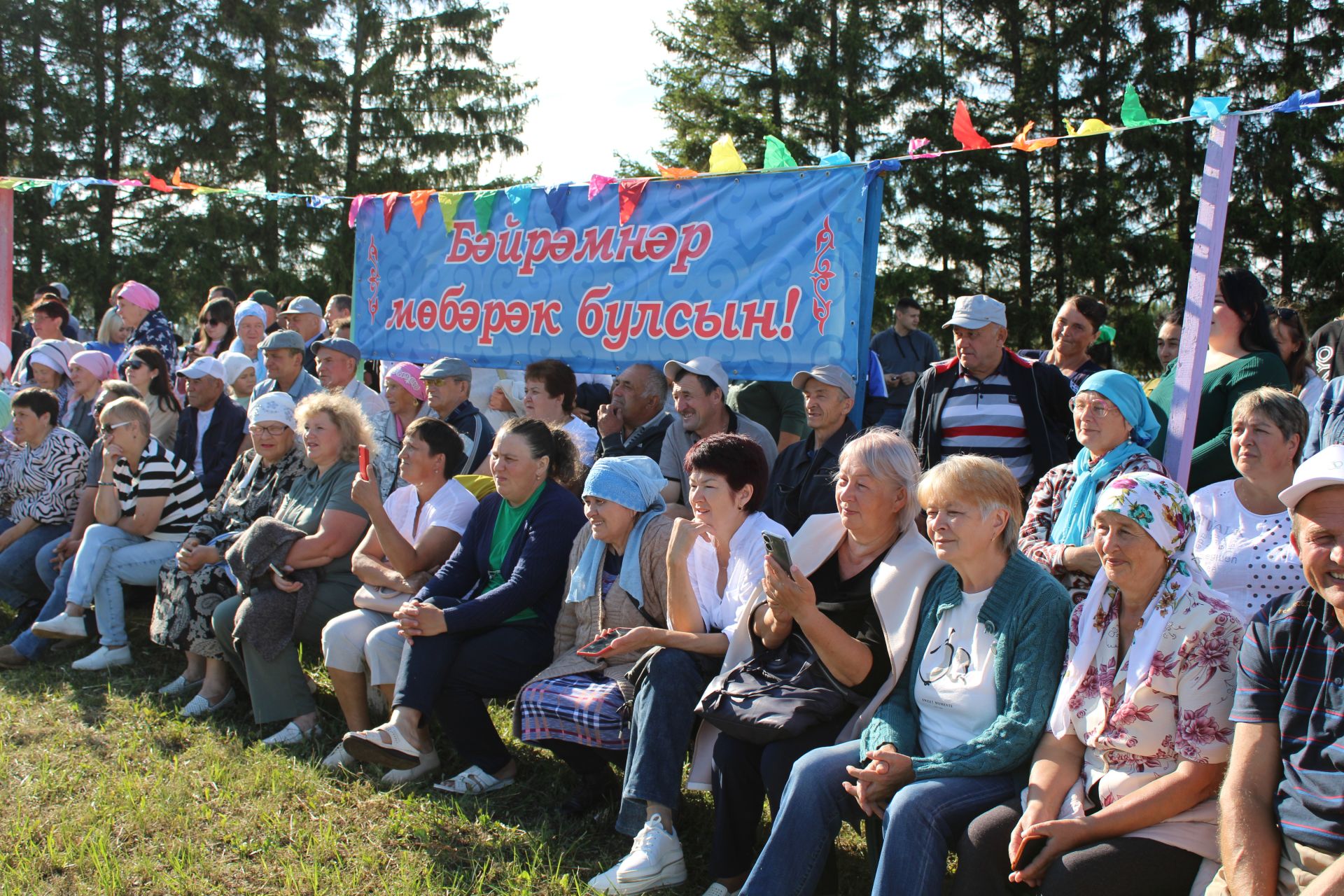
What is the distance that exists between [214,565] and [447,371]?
1.55 meters

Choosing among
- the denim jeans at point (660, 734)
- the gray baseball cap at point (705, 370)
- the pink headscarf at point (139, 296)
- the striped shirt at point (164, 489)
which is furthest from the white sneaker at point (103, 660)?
the pink headscarf at point (139, 296)

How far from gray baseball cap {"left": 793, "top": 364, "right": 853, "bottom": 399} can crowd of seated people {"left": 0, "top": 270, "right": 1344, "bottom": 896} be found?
2cm

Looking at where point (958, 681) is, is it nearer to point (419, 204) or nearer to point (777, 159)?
point (777, 159)

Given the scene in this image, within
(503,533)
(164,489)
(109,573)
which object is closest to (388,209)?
(164,489)

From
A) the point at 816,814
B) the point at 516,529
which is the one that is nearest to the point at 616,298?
the point at 516,529

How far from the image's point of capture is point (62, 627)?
5.70 metres

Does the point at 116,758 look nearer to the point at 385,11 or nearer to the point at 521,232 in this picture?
the point at 521,232

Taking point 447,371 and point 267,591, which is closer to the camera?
point 267,591

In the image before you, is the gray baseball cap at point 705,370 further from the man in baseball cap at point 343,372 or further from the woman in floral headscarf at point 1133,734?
the woman in floral headscarf at point 1133,734

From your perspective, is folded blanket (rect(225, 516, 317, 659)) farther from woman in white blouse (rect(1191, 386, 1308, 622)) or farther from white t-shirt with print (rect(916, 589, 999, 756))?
woman in white blouse (rect(1191, 386, 1308, 622))

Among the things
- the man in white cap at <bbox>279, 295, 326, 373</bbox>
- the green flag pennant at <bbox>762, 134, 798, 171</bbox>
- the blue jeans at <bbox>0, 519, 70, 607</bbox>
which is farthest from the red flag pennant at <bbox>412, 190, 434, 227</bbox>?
the blue jeans at <bbox>0, 519, 70, 607</bbox>

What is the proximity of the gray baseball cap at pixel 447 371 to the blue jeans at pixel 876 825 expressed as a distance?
3.51m

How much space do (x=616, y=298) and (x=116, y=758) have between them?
3.31m

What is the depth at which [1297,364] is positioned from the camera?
5.75m
